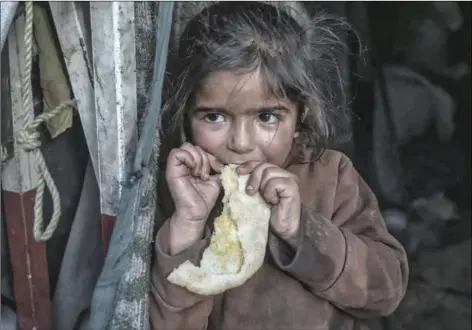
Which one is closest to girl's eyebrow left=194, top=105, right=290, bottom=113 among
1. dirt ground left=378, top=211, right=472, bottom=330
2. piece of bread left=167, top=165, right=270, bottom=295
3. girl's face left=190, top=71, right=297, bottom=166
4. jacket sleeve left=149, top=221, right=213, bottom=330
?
girl's face left=190, top=71, right=297, bottom=166

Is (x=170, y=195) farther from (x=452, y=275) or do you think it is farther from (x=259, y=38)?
(x=452, y=275)

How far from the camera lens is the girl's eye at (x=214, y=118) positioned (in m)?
1.59

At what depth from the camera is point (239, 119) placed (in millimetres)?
1565

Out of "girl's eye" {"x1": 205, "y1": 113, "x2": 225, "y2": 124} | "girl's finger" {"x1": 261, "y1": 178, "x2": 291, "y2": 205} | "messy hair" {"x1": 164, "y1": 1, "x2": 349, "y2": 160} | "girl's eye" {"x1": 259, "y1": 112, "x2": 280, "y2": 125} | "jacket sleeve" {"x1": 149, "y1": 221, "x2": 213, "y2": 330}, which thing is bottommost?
"jacket sleeve" {"x1": 149, "y1": 221, "x2": 213, "y2": 330}

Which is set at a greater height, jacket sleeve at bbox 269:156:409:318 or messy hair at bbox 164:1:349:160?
messy hair at bbox 164:1:349:160

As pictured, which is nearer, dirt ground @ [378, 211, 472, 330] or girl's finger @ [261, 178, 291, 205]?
girl's finger @ [261, 178, 291, 205]

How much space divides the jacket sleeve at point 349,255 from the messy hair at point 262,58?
0.12 m

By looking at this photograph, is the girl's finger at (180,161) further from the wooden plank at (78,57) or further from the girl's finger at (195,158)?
the wooden plank at (78,57)

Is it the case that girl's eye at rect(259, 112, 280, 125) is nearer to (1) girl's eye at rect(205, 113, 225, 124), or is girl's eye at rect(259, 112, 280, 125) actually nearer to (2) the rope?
(1) girl's eye at rect(205, 113, 225, 124)

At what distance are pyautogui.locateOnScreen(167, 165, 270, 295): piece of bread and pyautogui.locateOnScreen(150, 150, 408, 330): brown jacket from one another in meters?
0.03

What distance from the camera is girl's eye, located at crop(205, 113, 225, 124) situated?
1592 millimetres

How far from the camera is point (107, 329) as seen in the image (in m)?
1.47

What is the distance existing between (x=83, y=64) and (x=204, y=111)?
0.74ft

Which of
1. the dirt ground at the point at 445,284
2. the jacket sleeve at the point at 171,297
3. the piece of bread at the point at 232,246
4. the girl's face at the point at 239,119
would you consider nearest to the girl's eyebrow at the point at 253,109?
the girl's face at the point at 239,119
